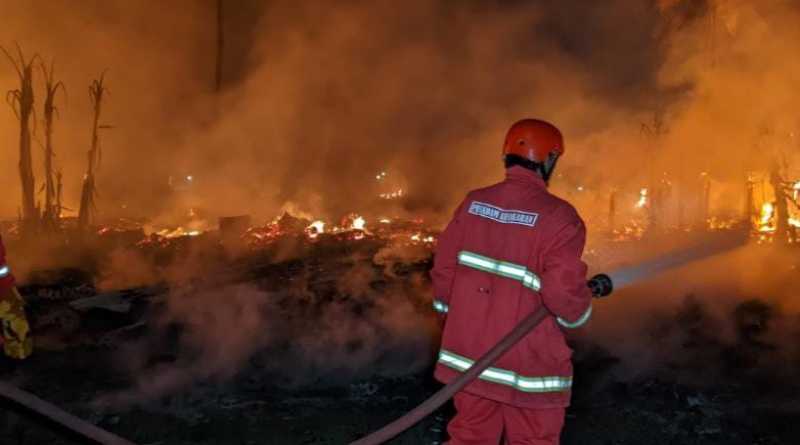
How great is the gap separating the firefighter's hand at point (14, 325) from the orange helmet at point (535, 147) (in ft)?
10.6

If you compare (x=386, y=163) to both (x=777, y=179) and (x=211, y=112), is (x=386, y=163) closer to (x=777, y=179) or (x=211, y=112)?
(x=211, y=112)

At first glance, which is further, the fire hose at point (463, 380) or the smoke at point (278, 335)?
the smoke at point (278, 335)

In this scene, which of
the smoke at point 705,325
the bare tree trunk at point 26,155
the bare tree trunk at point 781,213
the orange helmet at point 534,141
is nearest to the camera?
the orange helmet at point 534,141

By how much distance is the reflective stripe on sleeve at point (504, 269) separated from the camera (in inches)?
91.4

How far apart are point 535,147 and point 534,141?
0.10 ft

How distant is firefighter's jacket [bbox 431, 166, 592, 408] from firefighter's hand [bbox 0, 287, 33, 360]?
2.98 meters

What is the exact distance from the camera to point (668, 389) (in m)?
4.35

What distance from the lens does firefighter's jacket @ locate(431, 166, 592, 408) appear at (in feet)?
7.38

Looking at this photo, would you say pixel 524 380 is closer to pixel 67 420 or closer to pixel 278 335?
pixel 67 420

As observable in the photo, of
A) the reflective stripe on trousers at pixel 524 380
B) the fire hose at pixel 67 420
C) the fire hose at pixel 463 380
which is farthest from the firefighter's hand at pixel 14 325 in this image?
the reflective stripe on trousers at pixel 524 380

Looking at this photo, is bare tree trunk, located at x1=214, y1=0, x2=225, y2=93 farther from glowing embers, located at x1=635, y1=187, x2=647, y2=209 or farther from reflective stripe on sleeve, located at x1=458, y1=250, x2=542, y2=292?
reflective stripe on sleeve, located at x1=458, y1=250, x2=542, y2=292

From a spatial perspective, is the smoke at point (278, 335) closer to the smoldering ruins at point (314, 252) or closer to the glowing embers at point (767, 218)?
the smoldering ruins at point (314, 252)

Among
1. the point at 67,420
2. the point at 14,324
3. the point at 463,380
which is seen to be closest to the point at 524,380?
the point at 463,380

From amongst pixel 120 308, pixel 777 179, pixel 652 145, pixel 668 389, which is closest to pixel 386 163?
pixel 652 145
